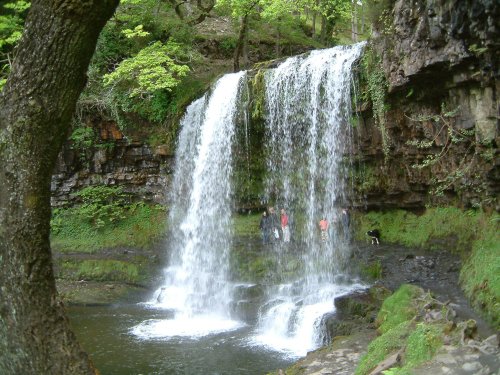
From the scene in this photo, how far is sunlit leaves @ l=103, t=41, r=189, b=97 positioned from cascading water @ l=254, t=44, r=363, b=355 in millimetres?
3440

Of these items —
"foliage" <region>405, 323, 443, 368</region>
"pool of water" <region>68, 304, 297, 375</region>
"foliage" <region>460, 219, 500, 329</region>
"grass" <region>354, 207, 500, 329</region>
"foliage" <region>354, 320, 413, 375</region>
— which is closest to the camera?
"foliage" <region>405, 323, 443, 368</region>

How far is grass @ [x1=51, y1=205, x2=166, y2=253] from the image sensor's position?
58.3ft

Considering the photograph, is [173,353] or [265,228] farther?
[265,228]

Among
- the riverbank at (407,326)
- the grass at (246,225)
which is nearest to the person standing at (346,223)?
the riverbank at (407,326)

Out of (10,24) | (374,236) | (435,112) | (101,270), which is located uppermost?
(10,24)

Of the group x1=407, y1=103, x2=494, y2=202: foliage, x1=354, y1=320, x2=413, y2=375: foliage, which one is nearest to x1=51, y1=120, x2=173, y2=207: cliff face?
x1=407, y1=103, x2=494, y2=202: foliage

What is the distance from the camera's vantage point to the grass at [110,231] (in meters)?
17.8

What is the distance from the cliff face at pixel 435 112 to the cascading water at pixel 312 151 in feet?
2.55

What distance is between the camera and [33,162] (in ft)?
12.7

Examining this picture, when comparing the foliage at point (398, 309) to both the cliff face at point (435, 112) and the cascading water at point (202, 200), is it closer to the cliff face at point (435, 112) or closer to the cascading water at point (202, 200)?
the cliff face at point (435, 112)

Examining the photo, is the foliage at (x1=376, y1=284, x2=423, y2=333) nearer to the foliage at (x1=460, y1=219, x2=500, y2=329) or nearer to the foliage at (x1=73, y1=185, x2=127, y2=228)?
the foliage at (x1=460, y1=219, x2=500, y2=329)

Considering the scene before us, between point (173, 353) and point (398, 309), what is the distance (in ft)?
14.0

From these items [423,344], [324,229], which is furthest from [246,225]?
[423,344]

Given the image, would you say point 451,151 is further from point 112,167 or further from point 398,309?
point 112,167
